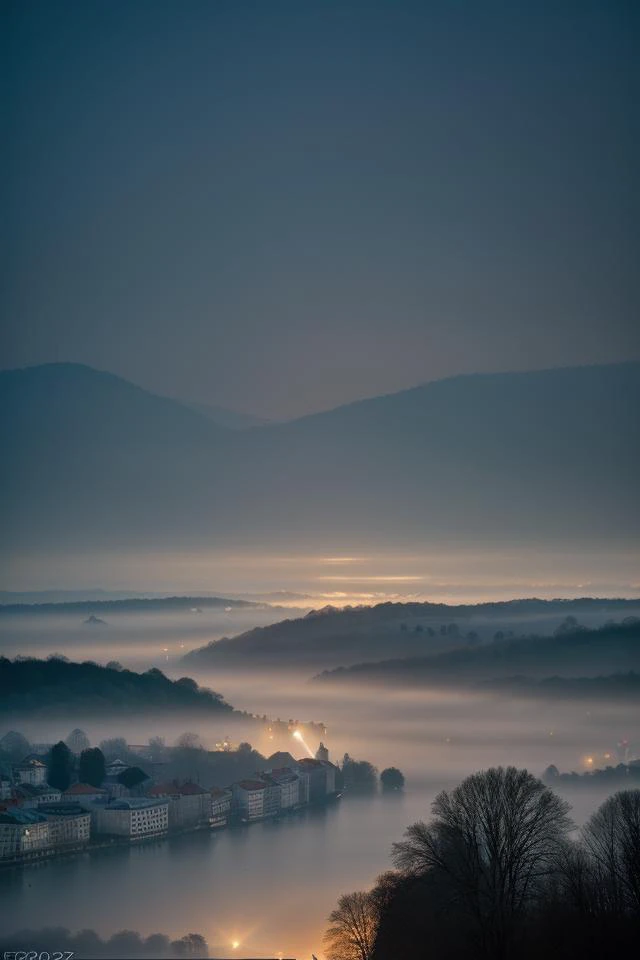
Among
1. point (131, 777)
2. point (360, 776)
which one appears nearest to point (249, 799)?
point (131, 777)

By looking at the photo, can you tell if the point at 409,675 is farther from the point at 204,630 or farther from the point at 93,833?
the point at 93,833

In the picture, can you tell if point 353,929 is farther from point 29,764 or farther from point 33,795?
point 29,764

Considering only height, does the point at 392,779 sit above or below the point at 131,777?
below

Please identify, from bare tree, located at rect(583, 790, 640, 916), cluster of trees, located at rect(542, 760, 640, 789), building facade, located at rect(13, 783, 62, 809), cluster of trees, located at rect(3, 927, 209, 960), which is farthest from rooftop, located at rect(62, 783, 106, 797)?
bare tree, located at rect(583, 790, 640, 916)

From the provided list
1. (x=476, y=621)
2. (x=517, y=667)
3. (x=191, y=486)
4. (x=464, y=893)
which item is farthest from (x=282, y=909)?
(x=191, y=486)

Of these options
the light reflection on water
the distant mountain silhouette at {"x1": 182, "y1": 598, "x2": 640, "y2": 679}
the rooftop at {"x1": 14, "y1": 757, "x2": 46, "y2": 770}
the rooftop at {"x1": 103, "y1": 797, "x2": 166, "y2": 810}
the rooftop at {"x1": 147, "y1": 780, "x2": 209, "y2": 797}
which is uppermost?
the distant mountain silhouette at {"x1": 182, "y1": 598, "x2": 640, "y2": 679}

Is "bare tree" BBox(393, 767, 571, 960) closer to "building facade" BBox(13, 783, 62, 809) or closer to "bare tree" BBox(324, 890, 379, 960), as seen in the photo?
"bare tree" BBox(324, 890, 379, 960)
